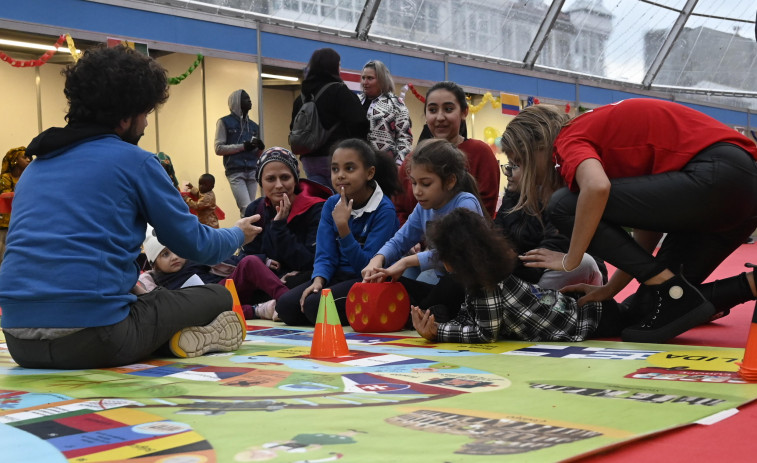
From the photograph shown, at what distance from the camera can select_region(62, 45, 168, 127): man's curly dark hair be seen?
2.46 m

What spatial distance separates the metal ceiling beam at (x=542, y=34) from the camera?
13.2 meters

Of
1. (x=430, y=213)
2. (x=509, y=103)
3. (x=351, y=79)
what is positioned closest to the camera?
(x=430, y=213)

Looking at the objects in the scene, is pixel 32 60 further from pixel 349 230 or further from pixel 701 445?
pixel 701 445

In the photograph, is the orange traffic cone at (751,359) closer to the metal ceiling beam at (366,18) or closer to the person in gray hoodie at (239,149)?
the person in gray hoodie at (239,149)

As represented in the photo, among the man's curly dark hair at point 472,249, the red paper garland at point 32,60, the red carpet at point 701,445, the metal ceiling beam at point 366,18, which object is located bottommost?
the red carpet at point 701,445

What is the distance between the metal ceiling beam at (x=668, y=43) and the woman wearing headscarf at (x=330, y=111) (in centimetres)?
1203

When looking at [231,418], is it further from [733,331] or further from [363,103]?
[363,103]

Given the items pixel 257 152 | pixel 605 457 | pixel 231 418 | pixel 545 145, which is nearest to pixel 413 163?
pixel 545 145

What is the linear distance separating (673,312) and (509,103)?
984cm

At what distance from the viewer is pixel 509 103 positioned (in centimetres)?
1227

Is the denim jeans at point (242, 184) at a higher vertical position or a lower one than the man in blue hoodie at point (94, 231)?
higher

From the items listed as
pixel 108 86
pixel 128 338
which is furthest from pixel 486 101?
pixel 128 338

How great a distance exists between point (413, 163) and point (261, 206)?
53.4 inches

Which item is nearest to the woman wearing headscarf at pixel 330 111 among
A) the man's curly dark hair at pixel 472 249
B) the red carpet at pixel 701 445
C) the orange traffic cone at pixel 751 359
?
the man's curly dark hair at pixel 472 249
